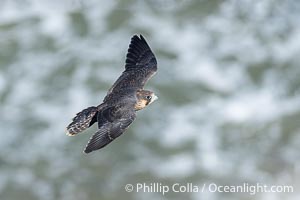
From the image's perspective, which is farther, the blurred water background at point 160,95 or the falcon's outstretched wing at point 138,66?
the blurred water background at point 160,95

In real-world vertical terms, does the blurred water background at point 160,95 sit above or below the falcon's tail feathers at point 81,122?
above

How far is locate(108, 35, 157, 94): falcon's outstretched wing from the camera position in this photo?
77.0 feet

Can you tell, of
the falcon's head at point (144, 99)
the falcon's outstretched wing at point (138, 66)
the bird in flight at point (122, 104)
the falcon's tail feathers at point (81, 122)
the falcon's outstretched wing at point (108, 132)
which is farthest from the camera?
the falcon's outstretched wing at point (138, 66)

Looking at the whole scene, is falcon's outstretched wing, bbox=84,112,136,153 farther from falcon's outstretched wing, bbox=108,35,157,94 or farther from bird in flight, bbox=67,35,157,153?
falcon's outstretched wing, bbox=108,35,157,94

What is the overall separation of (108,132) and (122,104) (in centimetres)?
126

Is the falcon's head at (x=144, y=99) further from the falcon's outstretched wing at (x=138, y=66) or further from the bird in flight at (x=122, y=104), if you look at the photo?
the falcon's outstretched wing at (x=138, y=66)

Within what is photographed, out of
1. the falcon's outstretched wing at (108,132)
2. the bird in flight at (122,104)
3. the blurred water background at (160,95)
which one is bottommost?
the falcon's outstretched wing at (108,132)

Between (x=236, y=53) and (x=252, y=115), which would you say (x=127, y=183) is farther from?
(x=236, y=53)

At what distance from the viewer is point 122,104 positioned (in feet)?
70.3

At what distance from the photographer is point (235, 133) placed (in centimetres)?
4862

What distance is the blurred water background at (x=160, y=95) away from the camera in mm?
45594

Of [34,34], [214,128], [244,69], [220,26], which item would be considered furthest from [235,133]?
[34,34]

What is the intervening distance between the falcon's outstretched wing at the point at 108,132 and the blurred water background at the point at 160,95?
23.3 meters

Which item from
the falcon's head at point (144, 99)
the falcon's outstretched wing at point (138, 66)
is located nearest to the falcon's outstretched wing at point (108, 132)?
the falcon's head at point (144, 99)
